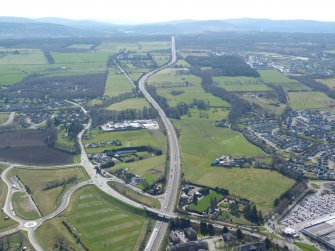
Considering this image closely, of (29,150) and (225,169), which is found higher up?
(225,169)

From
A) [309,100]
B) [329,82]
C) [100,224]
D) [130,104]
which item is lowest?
[130,104]

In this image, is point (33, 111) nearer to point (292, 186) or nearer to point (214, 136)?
point (214, 136)

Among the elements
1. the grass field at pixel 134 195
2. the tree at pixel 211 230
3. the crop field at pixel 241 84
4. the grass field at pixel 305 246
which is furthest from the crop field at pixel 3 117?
the grass field at pixel 305 246

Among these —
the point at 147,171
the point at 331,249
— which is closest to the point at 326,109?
the point at 147,171

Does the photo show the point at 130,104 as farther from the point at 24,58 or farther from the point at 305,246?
the point at 24,58

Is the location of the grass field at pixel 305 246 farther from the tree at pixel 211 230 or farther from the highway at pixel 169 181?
the highway at pixel 169 181

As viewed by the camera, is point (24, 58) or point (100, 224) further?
point (24, 58)

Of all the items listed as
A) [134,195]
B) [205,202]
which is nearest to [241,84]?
[205,202]

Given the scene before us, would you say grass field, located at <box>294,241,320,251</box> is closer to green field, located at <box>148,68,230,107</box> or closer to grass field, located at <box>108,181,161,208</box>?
grass field, located at <box>108,181,161,208</box>
